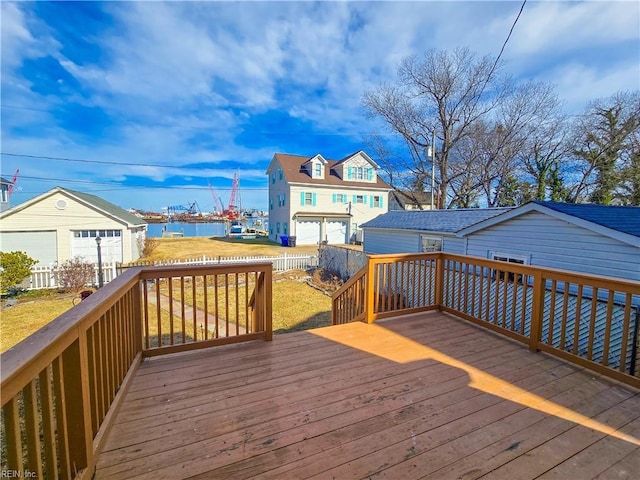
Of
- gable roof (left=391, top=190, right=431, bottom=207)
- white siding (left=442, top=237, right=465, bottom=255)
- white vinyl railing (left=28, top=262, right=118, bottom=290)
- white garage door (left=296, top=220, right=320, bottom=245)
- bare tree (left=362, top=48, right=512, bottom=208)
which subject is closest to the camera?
white siding (left=442, top=237, right=465, bottom=255)

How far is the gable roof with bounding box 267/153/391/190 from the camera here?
66.7 feet

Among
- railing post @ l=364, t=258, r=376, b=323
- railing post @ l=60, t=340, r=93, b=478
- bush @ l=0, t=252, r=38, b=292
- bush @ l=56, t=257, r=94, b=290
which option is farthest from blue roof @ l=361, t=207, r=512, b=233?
bush @ l=0, t=252, r=38, b=292

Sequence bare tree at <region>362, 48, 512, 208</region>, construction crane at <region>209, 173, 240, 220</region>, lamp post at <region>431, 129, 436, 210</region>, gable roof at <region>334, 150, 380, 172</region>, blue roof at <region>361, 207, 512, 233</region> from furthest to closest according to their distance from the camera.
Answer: construction crane at <region>209, 173, 240, 220</region> < gable roof at <region>334, 150, 380, 172</region> < lamp post at <region>431, 129, 436, 210</region> < bare tree at <region>362, 48, 512, 208</region> < blue roof at <region>361, 207, 512, 233</region>

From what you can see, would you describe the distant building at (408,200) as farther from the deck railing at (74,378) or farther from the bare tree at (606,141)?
the deck railing at (74,378)

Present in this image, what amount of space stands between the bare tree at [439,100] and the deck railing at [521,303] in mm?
13986

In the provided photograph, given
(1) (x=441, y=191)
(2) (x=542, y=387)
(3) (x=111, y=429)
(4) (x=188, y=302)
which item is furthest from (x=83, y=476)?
(1) (x=441, y=191)

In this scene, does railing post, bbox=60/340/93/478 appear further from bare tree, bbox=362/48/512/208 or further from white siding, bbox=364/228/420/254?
bare tree, bbox=362/48/512/208

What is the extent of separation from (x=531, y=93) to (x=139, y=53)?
1806 centimetres

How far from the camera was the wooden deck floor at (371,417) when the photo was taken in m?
1.63

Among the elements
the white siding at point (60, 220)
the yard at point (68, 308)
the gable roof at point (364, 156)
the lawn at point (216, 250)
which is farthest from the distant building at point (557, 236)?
the white siding at point (60, 220)

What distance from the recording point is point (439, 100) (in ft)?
55.5

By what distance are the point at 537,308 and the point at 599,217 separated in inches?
172

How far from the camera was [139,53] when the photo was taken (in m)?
8.77

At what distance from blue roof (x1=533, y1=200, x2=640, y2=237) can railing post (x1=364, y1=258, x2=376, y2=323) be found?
4.77 meters
